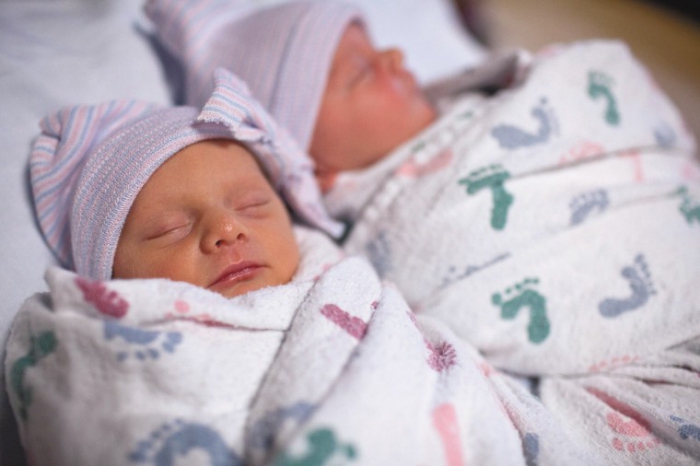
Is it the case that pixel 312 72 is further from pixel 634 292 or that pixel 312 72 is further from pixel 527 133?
pixel 634 292

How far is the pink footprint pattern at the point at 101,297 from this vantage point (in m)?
0.57

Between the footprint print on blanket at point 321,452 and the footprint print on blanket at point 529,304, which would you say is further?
the footprint print on blanket at point 529,304

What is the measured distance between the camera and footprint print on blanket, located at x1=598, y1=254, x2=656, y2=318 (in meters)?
0.78

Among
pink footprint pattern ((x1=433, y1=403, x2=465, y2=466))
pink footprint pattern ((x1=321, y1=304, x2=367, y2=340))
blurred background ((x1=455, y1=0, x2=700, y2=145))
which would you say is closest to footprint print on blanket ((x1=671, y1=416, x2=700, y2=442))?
pink footprint pattern ((x1=433, y1=403, x2=465, y2=466))

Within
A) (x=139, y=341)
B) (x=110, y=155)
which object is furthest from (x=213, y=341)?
(x=110, y=155)

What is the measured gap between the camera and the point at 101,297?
57cm

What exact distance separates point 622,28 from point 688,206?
1885mm

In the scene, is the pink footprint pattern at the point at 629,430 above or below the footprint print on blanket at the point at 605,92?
below

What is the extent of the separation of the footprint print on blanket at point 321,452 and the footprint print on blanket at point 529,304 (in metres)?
0.42

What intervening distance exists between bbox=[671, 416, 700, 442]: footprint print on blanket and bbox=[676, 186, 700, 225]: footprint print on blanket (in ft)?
1.23

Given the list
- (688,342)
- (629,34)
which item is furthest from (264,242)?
(629,34)

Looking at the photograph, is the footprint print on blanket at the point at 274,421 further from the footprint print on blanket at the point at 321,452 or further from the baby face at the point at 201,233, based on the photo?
the baby face at the point at 201,233

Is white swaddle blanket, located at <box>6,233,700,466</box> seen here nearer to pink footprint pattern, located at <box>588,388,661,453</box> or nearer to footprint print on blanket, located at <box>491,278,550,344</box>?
pink footprint pattern, located at <box>588,388,661,453</box>

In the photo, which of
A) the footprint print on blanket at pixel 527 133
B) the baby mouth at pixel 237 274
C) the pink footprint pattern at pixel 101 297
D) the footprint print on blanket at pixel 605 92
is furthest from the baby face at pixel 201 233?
the footprint print on blanket at pixel 605 92
